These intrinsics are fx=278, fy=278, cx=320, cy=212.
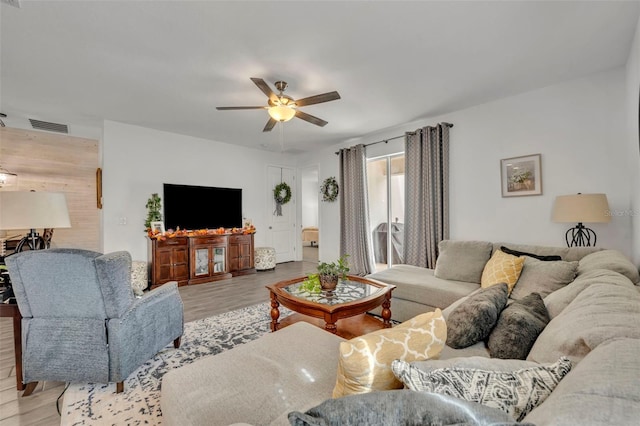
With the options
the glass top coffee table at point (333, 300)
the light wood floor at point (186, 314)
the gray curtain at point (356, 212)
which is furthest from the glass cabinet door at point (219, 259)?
Result: the glass top coffee table at point (333, 300)

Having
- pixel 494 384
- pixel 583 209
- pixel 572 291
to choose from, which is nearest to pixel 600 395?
pixel 494 384

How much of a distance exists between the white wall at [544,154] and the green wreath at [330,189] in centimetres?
213

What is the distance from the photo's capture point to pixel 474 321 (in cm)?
145

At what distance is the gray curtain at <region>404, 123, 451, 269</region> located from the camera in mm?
4062

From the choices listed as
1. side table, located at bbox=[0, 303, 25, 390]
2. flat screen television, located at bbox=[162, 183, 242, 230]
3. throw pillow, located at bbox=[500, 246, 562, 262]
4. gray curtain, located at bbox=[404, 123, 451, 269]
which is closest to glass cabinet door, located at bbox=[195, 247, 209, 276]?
flat screen television, located at bbox=[162, 183, 242, 230]

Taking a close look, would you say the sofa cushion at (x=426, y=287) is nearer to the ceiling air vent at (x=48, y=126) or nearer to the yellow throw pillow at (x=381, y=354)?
the yellow throw pillow at (x=381, y=354)

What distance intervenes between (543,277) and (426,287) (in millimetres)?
935

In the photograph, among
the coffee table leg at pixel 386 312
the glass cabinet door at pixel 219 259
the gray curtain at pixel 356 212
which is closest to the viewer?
the coffee table leg at pixel 386 312

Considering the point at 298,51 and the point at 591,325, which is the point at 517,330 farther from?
the point at 298,51

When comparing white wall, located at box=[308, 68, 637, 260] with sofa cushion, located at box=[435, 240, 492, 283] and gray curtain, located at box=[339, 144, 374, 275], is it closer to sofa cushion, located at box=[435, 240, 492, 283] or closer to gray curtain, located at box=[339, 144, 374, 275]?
sofa cushion, located at box=[435, 240, 492, 283]

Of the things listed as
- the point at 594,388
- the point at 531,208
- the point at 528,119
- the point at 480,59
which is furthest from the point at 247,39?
the point at 531,208

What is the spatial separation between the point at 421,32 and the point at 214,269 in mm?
4563

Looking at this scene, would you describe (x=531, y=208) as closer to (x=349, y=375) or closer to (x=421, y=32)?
(x=421, y=32)

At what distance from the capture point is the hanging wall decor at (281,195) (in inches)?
255
